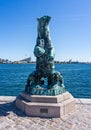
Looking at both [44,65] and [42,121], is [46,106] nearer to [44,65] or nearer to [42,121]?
[42,121]

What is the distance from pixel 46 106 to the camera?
8.30 metres

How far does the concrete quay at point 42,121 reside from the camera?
7.20 meters

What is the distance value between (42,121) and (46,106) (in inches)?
26.7

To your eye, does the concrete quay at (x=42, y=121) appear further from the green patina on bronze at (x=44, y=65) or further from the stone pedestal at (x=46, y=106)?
the green patina on bronze at (x=44, y=65)

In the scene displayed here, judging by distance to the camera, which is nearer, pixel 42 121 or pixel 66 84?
pixel 42 121

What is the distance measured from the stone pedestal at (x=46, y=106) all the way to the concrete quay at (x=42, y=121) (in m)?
0.23

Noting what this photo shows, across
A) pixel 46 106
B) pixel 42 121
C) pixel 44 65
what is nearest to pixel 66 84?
pixel 44 65

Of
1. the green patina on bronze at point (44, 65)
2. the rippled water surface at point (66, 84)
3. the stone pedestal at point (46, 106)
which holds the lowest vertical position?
the rippled water surface at point (66, 84)

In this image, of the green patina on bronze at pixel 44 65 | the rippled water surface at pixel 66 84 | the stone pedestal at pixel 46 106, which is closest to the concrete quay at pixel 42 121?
the stone pedestal at pixel 46 106

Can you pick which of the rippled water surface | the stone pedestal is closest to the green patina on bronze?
the stone pedestal

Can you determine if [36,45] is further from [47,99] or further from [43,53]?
[47,99]

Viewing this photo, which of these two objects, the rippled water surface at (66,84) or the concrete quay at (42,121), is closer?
the concrete quay at (42,121)

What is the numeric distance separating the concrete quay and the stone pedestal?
0.23m

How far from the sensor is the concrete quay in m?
7.20
